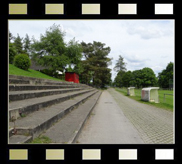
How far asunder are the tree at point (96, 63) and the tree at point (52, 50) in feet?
45.0

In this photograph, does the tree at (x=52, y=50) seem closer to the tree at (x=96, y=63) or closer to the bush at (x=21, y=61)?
the bush at (x=21, y=61)

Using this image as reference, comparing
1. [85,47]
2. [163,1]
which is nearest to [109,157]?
[163,1]

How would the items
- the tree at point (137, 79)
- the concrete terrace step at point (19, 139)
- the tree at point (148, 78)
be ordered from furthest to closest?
the tree at point (137, 79) < the tree at point (148, 78) < the concrete terrace step at point (19, 139)

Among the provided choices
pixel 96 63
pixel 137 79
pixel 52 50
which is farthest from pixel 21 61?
pixel 137 79

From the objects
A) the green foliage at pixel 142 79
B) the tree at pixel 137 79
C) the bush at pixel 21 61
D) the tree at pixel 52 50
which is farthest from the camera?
the tree at pixel 137 79

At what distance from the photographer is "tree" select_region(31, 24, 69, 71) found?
23.2 meters

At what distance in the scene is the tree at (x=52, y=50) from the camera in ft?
76.2

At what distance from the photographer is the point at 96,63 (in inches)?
1590

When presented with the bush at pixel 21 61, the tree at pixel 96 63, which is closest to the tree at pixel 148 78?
the tree at pixel 96 63

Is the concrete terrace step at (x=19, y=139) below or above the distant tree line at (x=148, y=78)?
below

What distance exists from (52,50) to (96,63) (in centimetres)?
1849

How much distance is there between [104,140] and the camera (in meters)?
3.60

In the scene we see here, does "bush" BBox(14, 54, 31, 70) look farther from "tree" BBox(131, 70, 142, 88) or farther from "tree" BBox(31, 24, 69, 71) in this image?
"tree" BBox(131, 70, 142, 88)
